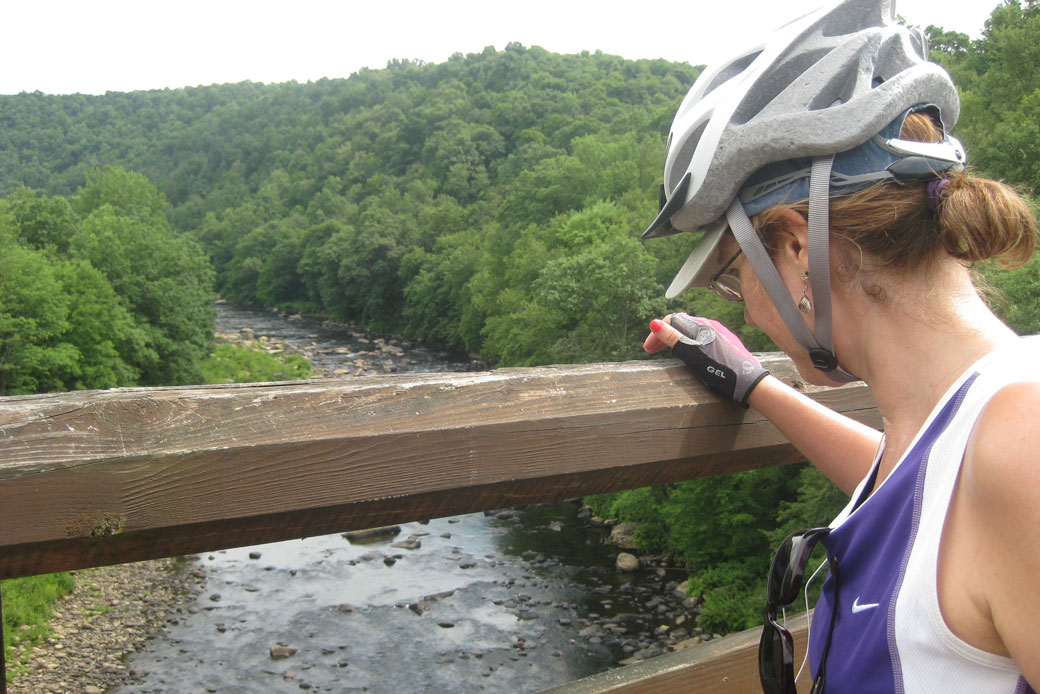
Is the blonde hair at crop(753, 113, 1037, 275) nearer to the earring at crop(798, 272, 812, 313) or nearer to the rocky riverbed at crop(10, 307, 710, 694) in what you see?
the earring at crop(798, 272, 812, 313)

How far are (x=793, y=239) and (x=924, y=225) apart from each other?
155 millimetres

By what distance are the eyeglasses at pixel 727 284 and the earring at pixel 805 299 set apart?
138 mm

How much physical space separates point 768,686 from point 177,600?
49.5 feet

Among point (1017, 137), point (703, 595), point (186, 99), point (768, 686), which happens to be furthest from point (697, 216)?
point (186, 99)

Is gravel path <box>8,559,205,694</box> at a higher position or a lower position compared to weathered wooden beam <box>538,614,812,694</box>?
lower

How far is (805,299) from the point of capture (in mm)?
1097

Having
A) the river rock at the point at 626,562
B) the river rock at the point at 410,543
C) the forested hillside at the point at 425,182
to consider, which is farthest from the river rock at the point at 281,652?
the forested hillside at the point at 425,182

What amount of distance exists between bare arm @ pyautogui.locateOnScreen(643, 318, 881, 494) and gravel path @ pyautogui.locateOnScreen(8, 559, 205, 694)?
438 inches

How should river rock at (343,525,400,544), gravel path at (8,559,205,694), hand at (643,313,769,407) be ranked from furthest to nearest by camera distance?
river rock at (343,525,400,544) < gravel path at (8,559,205,694) < hand at (643,313,769,407)

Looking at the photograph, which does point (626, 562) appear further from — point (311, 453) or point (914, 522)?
point (914, 522)

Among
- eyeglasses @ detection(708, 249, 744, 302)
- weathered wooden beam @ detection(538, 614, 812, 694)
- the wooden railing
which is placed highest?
eyeglasses @ detection(708, 249, 744, 302)

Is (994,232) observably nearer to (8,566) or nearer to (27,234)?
(8,566)

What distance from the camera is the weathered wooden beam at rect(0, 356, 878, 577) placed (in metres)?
1.04

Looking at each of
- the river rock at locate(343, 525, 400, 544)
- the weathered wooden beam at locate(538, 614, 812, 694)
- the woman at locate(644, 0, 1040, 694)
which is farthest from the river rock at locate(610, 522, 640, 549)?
the woman at locate(644, 0, 1040, 694)
